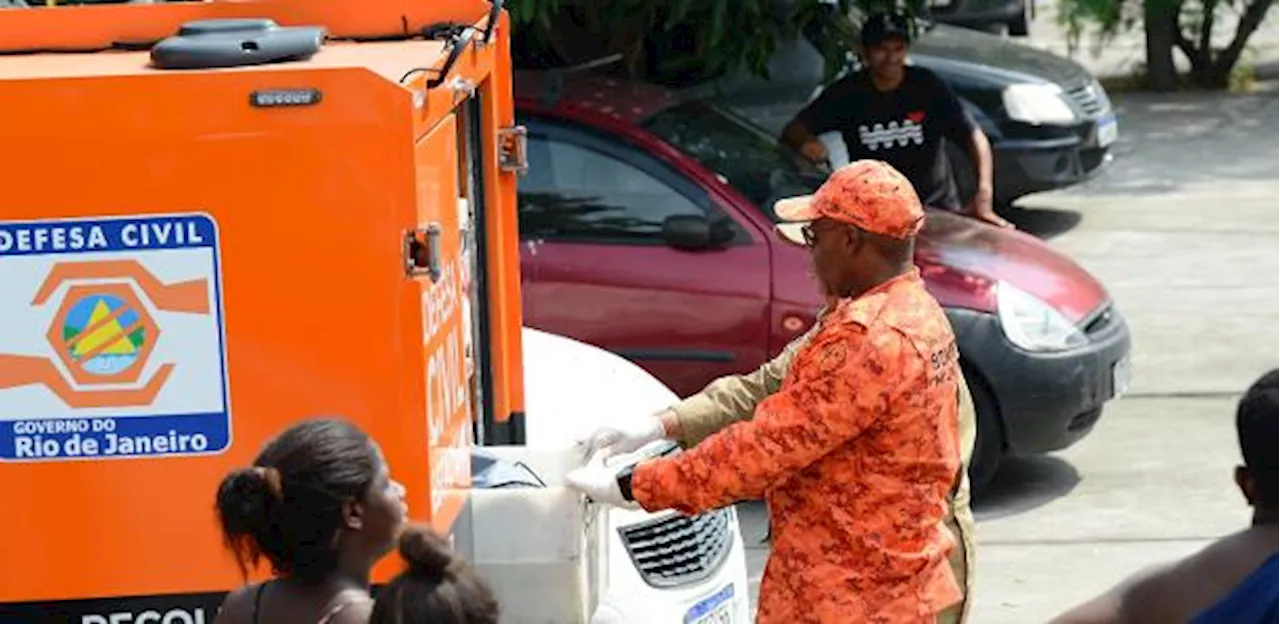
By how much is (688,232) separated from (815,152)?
49.4 inches

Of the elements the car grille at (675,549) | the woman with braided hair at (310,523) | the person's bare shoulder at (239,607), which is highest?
the woman with braided hair at (310,523)

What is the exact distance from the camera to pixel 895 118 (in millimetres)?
10547

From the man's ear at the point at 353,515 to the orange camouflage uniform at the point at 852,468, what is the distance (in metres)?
1.11

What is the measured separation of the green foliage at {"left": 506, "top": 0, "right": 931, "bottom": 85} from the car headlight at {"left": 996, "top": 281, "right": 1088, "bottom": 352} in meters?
1.77

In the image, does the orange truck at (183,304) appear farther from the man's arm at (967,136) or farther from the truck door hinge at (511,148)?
the man's arm at (967,136)

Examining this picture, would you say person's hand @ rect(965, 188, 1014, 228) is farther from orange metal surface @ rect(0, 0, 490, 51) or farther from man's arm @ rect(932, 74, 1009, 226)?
orange metal surface @ rect(0, 0, 490, 51)

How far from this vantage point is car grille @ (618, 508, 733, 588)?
6.05 meters

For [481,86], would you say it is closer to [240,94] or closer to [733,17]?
[240,94]

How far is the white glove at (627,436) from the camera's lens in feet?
17.5

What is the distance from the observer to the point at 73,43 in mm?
5445

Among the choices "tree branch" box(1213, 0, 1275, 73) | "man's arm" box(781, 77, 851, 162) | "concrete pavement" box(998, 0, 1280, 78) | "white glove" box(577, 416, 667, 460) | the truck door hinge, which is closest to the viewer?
"white glove" box(577, 416, 667, 460)

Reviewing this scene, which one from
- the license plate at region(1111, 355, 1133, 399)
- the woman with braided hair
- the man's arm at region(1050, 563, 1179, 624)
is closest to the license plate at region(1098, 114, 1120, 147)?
the license plate at region(1111, 355, 1133, 399)

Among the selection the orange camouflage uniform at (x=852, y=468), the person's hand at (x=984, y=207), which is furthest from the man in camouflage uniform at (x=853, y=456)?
the person's hand at (x=984, y=207)

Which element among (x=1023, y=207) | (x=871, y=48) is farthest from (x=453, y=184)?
(x=1023, y=207)
